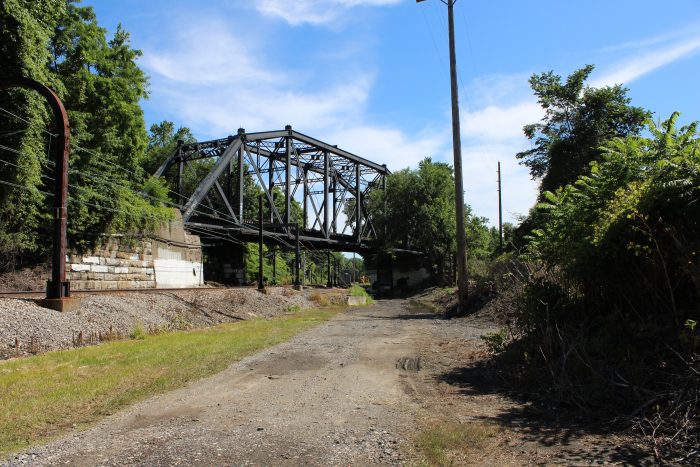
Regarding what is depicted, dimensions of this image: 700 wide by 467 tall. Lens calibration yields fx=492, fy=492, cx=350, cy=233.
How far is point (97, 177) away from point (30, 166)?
A: 17.0ft

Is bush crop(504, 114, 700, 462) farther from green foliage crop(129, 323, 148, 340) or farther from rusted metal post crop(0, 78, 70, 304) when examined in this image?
rusted metal post crop(0, 78, 70, 304)

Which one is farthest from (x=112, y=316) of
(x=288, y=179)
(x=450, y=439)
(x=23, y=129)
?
(x=288, y=179)

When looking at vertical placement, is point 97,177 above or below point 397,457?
above

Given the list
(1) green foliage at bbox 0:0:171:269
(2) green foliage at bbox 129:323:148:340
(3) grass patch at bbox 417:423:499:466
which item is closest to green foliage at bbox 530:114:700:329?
(3) grass patch at bbox 417:423:499:466

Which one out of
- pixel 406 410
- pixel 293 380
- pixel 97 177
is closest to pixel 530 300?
pixel 406 410

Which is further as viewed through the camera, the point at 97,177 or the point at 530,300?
the point at 97,177

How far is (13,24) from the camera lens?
66.1ft

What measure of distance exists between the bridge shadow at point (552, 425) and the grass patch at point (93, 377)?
4504 mm

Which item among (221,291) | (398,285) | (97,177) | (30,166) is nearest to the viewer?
(30,166)

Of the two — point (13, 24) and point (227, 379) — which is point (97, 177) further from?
point (227, 379)

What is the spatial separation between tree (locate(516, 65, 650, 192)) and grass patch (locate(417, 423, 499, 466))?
32.3 metres

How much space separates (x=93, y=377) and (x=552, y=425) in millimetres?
6868

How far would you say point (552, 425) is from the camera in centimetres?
532

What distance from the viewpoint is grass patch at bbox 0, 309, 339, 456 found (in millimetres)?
5648
